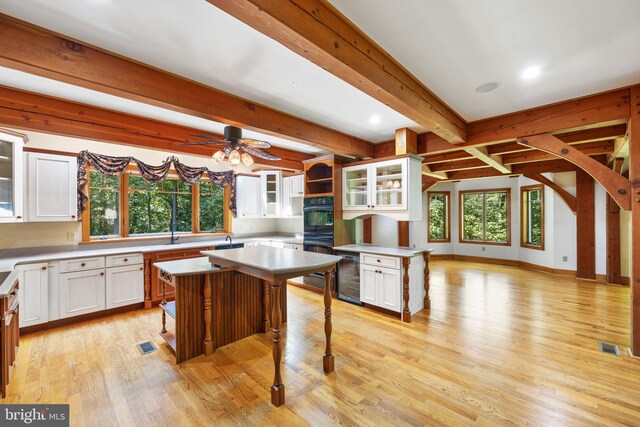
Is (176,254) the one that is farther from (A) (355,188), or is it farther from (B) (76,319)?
(A) (355,188)

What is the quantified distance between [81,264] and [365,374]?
3627 mm

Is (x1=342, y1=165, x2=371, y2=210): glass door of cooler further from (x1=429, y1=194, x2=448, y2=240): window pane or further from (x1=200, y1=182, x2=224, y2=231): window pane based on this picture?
(x1=429, y1=194, x2=448, y2=240): window pane

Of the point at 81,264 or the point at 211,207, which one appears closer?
the point at 81,264

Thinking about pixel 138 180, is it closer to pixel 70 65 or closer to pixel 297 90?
pixel 70 65

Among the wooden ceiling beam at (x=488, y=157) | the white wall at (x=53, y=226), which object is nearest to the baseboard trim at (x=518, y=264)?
the wooden ceiling beam at (x=488, y=157)

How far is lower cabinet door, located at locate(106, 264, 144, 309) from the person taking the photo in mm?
3645

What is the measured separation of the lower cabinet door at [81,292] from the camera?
332 cm

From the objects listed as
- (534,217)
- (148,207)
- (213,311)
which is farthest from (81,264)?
(534,217)

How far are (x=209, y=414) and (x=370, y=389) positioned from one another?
3.90 feet

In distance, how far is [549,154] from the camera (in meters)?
4.59

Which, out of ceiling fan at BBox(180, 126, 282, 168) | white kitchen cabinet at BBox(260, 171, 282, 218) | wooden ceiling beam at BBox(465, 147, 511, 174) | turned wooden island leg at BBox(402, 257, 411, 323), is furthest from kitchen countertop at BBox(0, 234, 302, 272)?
wooden ceiling beam at BBox(465, 147, 511, 174)

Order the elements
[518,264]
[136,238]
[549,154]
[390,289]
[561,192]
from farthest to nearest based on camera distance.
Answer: [518,264], [561,192], [549,154], [136,238], [390,289]

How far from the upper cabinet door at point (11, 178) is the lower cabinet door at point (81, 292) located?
2.85 ft

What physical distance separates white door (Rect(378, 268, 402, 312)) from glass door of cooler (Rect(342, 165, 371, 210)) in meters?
1.14
